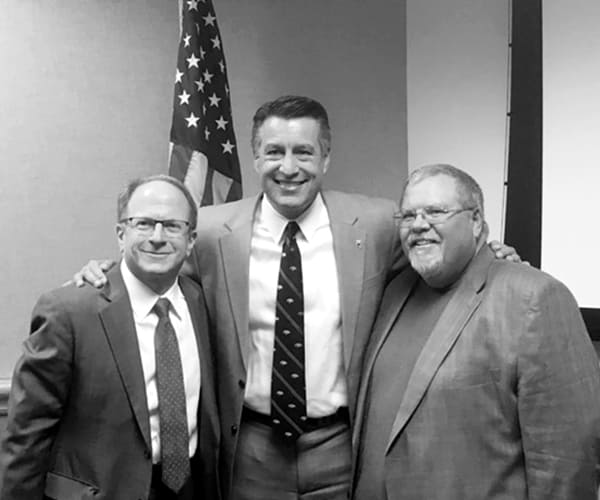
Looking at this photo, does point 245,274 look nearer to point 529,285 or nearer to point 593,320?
point 529,285

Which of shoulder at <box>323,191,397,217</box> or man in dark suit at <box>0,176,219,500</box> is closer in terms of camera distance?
man in dark suit at <box>0,176,219,500</box>

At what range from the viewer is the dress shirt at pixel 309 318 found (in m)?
1.98

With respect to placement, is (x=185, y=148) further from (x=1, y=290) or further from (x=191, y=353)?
(x=191, y=353)

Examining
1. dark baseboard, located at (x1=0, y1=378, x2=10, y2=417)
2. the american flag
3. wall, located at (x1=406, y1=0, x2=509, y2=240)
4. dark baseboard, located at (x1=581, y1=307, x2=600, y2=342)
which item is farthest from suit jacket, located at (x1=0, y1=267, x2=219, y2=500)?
wall, located at (x1=406, y1=0, x2=509, y2=240)

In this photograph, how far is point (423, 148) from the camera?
3.81 meters

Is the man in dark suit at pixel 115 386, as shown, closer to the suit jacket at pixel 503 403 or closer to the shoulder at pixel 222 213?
the shoulder at pixel 222 213

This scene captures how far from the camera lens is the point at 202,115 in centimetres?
296

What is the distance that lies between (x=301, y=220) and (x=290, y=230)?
51mm

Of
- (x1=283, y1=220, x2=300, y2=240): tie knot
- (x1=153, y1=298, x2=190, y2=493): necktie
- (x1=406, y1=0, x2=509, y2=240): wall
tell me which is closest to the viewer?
(x1=153, y1=298, x2=190, y2=493): necktie

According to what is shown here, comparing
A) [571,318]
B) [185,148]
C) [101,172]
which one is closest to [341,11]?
[185,148]

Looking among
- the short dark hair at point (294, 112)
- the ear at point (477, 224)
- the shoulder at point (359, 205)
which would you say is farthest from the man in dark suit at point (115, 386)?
the ear at point (477, 224)

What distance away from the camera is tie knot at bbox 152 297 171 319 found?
1.85 meters

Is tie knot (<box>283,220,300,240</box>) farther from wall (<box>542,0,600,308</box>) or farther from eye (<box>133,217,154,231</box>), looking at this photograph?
wall (<box>542,0,600,308</box>)

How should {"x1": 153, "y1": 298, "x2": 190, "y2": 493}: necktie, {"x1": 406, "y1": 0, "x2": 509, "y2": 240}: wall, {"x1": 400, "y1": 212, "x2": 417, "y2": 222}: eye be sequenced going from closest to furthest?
{"x1": 153, "y1": 298, "x2": 190, "y2": 493}: necktie
{"x1": 400, "y1": 212, "x2": 417, "y2": 222}: eye
{"x1": 406, "y1": 0, "x2": 509, "y2": 240}: wall
